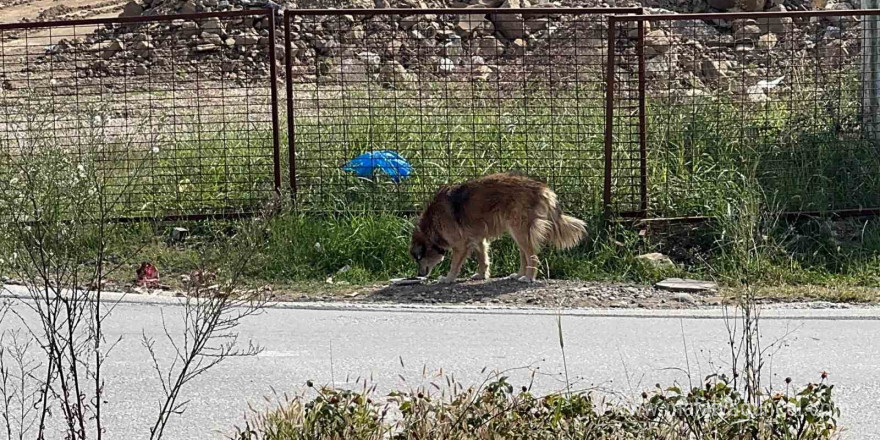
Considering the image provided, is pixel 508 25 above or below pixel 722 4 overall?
below

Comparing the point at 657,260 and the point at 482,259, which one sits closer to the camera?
the point at 482,259

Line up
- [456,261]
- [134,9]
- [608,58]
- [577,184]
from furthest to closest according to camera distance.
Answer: [134,9] → [577,184] → [608,58] → [456,261]

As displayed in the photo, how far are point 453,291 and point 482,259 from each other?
0.59 meters

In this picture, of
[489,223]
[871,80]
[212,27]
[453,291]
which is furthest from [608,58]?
[212,27]

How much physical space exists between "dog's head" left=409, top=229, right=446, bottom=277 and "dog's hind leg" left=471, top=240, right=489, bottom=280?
0.28 meters

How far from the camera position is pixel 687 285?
31.4 ft

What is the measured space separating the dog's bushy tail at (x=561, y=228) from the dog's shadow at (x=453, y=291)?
0.40 m

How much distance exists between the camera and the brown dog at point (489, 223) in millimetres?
9664

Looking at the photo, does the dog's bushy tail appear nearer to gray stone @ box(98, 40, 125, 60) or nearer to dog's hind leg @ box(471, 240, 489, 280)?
dog's hind leg @ box(471, 240, 489, 280)

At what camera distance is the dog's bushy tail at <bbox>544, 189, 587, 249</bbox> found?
9.74m

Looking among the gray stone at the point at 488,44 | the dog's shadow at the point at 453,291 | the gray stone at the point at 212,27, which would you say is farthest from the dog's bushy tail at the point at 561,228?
the gray stone at the point at 212,27

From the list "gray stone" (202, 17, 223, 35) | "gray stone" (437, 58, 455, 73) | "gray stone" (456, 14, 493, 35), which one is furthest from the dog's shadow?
"gray stone" (202, 17, 223, 35)

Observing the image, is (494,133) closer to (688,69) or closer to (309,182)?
(309,182)

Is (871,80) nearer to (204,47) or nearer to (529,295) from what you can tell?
(529,295)
